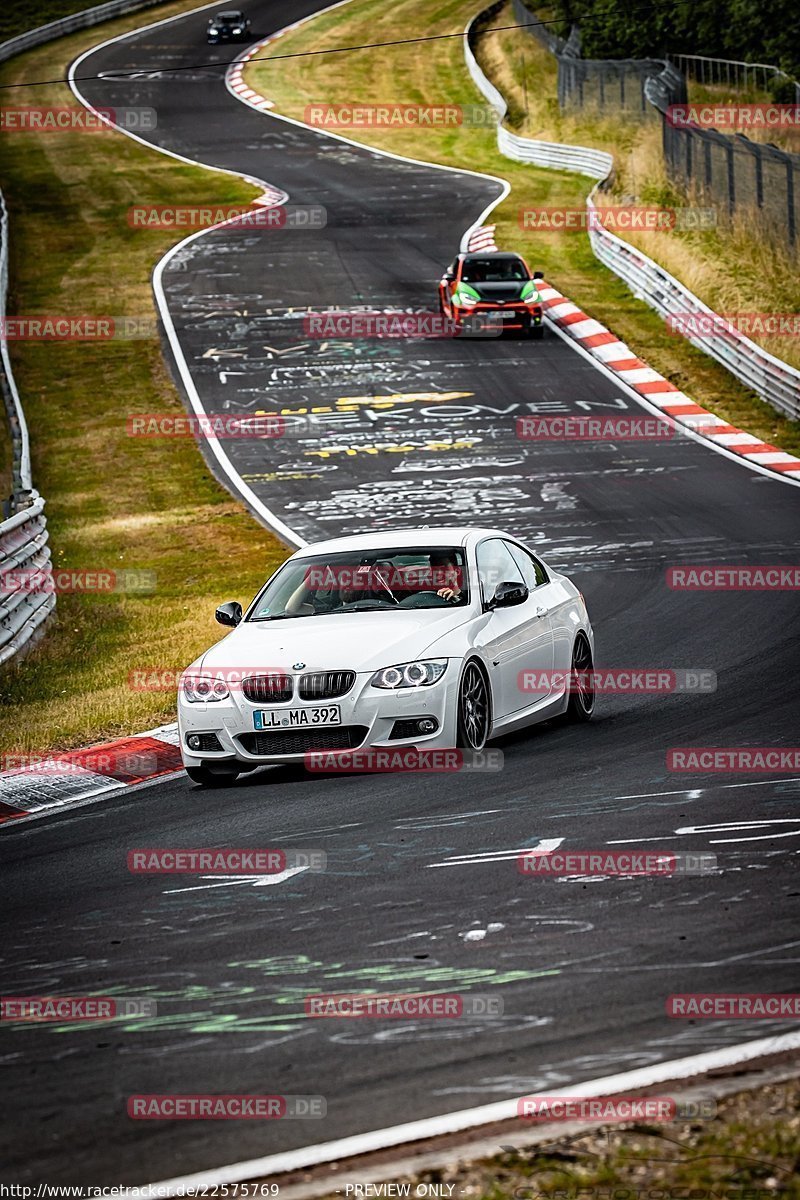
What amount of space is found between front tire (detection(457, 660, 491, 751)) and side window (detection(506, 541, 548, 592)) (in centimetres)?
148

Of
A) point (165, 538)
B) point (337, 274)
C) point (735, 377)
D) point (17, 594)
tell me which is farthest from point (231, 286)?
point (17, 594)

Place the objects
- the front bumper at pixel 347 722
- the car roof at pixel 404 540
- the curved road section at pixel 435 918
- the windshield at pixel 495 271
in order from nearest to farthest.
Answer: the curved road section at pixel 435 918
the front bumper at pixel 347 722
the car roof at pixel 404 540
the windshield at pixel 495 271

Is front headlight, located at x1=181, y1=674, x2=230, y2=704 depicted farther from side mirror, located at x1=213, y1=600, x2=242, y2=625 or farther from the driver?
the driver

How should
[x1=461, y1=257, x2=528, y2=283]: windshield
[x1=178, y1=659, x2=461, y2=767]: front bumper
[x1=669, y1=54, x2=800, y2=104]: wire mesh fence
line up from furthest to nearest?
[x1=669, y1=54, x2=800, y2=104]: wire mesh fence < [x1=461, y1=257, x2=528, y2=283]: windshield < [x1=178, y1=659, x2=461, y2=767]: front bumper

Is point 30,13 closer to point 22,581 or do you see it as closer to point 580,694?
point 22,581

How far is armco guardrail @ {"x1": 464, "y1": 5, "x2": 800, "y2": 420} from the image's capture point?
26.8 meters

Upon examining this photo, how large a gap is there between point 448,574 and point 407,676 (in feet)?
4.62

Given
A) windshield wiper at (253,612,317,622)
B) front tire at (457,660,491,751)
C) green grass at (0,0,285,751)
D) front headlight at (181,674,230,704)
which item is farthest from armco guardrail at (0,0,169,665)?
front tire at (457,660,491,751)

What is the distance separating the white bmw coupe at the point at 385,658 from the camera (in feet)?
33.6

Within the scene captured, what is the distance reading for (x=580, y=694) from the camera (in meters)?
12.0

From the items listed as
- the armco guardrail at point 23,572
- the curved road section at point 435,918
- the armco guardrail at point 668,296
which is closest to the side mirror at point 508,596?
the curved road section at point 435,918

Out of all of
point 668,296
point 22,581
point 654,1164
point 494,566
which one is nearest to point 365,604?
point 494,566

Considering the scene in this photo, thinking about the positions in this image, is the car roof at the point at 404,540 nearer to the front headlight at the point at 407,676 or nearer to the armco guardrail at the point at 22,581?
the front headlight at the point at 407,676

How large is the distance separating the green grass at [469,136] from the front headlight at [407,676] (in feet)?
50.6
